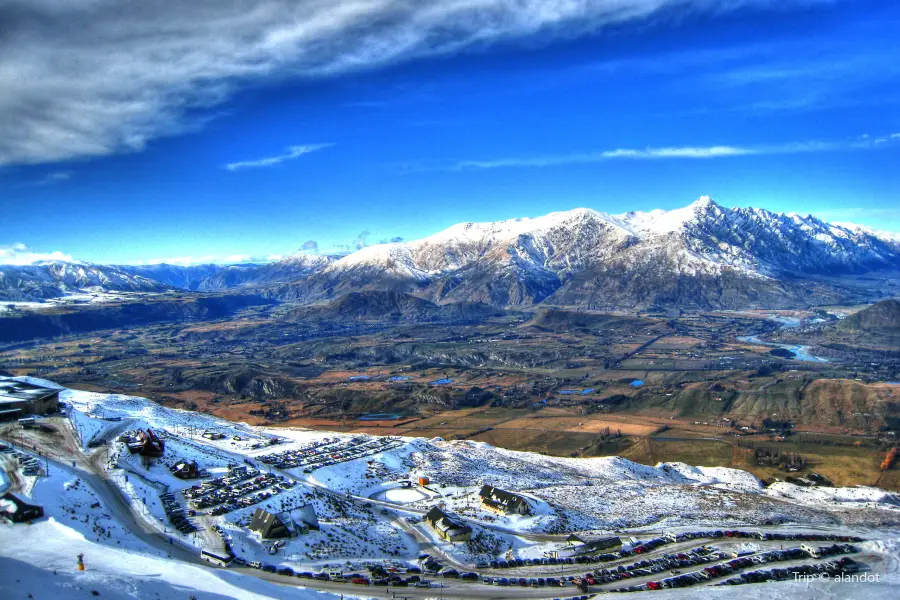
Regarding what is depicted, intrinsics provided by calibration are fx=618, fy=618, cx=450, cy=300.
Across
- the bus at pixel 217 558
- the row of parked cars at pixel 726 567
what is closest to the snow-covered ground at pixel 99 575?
the bus at pixel 217 558

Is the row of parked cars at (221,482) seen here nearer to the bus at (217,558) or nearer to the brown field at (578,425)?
the bus at (217,558)

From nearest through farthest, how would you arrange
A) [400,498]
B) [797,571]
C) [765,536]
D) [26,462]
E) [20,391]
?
[797,571] < [26,462] < [765,536] < [400,498] < [20,391]

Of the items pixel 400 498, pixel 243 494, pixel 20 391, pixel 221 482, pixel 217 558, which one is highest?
pixel 20 391

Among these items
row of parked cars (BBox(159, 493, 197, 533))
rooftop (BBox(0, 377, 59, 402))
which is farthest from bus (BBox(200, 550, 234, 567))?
rooftop (BBox(0, 377, 59, 402))

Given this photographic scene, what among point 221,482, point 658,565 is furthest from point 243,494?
point 658,565

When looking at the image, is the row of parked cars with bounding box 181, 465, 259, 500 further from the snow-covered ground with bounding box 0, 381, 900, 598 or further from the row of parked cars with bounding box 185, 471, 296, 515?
the snow-covered ground with bounding box 0, 381, 900, 598

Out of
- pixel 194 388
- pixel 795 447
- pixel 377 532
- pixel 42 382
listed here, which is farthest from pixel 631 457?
pixel 194 388

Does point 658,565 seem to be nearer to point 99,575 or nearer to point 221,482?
point 99,575

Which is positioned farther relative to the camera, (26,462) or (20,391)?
(20,391)
